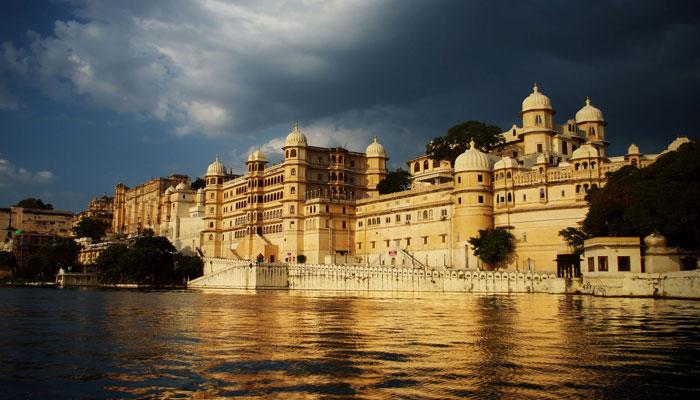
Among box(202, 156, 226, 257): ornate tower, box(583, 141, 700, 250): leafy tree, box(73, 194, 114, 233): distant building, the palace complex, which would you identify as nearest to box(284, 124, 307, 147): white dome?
the palace complex

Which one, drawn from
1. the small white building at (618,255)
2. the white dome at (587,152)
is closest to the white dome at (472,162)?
the white dome at (587,152)

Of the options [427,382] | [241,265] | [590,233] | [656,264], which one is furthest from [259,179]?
[427,382]

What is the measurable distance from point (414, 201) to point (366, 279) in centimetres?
1326

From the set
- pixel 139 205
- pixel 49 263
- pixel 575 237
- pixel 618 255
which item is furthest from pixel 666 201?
pixel 139 205

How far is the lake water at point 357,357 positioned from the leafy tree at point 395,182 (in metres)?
56.2

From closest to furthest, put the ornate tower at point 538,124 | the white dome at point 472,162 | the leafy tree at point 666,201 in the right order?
1. the leafy tree at point 666,201
2. the white dome at point 472,162
3. the ornate tower at point 538,124

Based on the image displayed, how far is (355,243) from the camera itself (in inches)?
3063

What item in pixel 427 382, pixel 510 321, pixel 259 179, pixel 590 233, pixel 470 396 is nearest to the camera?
pixel 470 396

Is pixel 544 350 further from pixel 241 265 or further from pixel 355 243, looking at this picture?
pixel 355 243

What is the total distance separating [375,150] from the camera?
278 feet

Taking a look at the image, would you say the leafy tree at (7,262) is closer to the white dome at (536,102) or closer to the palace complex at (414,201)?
the palace complex at (414,201)

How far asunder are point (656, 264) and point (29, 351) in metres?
37.3

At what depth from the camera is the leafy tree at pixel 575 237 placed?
52237mm

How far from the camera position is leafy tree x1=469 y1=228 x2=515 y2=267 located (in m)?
57.8
